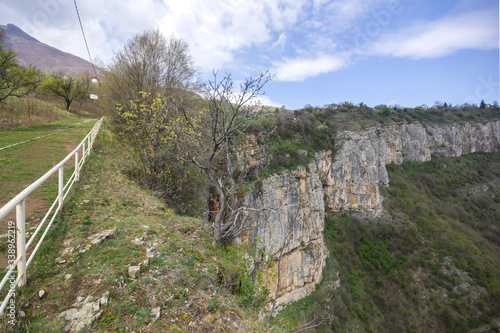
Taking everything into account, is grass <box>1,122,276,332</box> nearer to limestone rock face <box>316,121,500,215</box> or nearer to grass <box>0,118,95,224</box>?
grass <box>0,118,95,224</box>

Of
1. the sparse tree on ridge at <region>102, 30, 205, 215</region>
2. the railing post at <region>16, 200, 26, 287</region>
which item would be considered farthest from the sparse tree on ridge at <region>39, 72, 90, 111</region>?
the railing post at <region>16, 200, 26, 287</region>

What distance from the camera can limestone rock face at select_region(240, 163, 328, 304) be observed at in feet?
72.0

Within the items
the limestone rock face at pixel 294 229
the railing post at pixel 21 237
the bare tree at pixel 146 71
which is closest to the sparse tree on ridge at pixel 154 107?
the bare tree at pixel 146 71

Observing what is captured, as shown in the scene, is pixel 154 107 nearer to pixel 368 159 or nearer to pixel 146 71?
pixel 146 71

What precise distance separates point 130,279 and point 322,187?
35596 mm

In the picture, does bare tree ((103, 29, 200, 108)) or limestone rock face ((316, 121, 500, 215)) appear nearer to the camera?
bare tree ((103, 29, 200, 108))

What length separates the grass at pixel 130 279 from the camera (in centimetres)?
238

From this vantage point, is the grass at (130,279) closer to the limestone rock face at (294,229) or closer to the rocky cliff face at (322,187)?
the rocky cliff face at (322,187)

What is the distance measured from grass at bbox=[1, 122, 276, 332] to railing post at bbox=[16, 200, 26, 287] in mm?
206

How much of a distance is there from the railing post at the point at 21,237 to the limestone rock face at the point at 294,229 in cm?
1847

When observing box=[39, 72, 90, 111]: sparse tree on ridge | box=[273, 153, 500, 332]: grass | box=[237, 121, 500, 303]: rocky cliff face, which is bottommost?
box=[273, 153, 500, 332]: grass

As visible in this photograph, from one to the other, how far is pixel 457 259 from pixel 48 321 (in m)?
48.2

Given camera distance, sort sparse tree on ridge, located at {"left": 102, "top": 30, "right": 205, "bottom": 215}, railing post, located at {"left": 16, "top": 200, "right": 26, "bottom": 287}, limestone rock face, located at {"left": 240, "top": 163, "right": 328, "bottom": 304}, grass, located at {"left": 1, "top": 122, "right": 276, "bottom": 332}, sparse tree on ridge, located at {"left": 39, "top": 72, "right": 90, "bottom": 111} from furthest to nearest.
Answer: sparse tree on ridge, located at {"left": 39, "top": 72, "right": 90, "bottom": 111}
limestone rock face, located at {"left": 240, "top": 163, "right": 328, "bottom": 304}
sparse tree on ridge, located at {"left": 102, "top": 30, "right": 205, "bottom": 215}
grass, located at {"left": 1, "top": 122, "right": 276, "bottom": 332}
railing post, located at {"left": 16, "top": 200, "right": 26, "bottom": 287}

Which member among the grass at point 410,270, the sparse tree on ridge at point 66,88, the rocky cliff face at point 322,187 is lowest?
the grass at point 410,270
